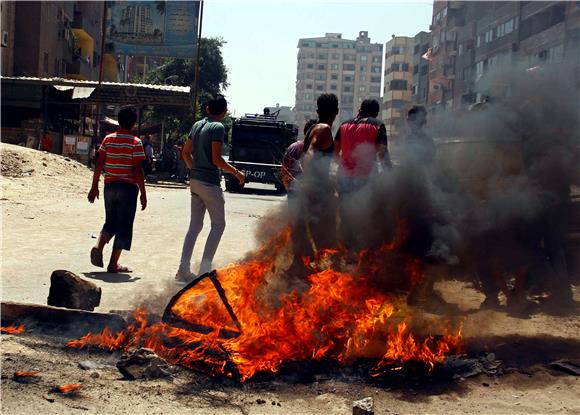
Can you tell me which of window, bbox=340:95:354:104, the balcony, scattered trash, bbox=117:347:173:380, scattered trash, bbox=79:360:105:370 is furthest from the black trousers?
window, bbox=340:95:354:104

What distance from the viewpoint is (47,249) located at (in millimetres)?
8719

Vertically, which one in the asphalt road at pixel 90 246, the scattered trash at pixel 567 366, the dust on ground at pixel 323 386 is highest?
the asphalt road at pixel 90 246

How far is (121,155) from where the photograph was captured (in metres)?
7.52

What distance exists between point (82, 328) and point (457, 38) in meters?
71.5

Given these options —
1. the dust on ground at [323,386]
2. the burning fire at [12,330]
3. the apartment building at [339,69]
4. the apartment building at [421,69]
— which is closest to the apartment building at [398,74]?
the apartment building at [421,69]

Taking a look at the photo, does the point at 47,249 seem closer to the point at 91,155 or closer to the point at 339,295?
the point at 339,295

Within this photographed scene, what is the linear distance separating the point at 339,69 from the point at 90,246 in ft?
574

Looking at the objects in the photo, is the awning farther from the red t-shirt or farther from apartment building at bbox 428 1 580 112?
the red t-shirt

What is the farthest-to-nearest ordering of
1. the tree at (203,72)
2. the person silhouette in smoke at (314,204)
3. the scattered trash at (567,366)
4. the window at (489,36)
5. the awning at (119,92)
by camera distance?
the window at (489,36) → the tree at (203,72) → the awning at (119,92) → the person silhouette in smoke at (314,204) → the scattered trash at (567,366)

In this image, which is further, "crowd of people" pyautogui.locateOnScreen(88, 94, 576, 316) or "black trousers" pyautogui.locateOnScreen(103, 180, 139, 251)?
"black trousers" pyautogui.locateOnScreen(103, 180, 139, 251)

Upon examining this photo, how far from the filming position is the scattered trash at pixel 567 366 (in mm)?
4398

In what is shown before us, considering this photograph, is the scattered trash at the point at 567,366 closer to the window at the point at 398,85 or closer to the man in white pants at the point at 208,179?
the man in white pants at the point at 208,179

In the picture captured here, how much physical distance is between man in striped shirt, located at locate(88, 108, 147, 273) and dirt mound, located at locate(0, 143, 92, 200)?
342 inches

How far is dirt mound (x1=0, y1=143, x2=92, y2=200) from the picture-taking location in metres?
16.8
